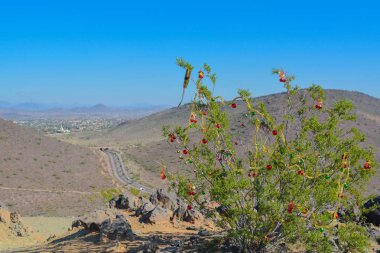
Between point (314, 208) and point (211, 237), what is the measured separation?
164 inches

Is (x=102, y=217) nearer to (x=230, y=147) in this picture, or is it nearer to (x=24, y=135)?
(x=230, y=147)

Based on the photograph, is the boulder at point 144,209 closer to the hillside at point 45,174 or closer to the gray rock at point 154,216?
the gray rock at point 154,216

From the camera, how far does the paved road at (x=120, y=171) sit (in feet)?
165

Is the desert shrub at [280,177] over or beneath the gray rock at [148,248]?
over

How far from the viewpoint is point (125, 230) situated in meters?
15.0

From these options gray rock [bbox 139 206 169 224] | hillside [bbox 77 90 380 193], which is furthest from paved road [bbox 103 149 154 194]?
gray rock [bbox 139 206 169 224]

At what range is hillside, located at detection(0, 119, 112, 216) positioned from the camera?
1527 inches

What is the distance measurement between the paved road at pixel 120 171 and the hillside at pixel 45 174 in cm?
186

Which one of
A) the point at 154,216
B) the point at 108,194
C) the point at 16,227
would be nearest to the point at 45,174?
the point at 108,194

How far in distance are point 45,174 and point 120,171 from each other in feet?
37.3

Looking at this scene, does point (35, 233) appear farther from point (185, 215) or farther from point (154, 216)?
point (185, 215)

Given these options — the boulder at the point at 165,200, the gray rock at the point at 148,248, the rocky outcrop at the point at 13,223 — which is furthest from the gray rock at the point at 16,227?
the gray rock at the point at 148,248

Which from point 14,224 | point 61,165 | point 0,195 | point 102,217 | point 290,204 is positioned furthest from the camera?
point 61,165

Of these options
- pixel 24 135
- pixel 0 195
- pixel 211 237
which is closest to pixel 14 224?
pixel 211 237
